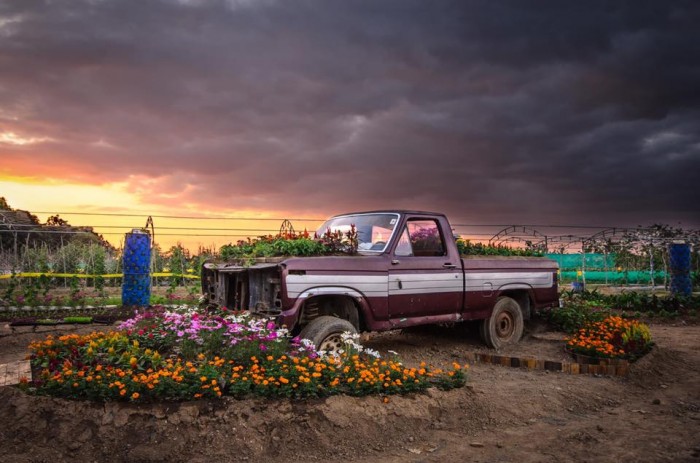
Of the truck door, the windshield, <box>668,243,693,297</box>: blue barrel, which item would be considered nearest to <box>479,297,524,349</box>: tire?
the truck door

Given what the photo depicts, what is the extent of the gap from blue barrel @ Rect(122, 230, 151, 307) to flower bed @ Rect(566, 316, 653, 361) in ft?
33.0

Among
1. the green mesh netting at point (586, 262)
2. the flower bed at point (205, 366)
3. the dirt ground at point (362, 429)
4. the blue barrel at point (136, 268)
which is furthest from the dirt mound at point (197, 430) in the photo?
the green mesh netting at point (586, 262)

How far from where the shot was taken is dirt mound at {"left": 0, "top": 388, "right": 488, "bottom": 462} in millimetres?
4859

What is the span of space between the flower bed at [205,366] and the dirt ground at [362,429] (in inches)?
5.6

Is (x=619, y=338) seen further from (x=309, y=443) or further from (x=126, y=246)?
(x=126, y=246)

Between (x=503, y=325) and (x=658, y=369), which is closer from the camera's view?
(x=658, y=369)

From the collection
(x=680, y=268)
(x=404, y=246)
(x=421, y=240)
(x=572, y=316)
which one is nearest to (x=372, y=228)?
(x=404, y=246)

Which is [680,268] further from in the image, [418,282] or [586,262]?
[586,262]

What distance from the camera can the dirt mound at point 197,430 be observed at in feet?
15.9

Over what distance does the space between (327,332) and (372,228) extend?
81.8 inches

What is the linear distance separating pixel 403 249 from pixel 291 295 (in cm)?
217

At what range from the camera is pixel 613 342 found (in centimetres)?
943

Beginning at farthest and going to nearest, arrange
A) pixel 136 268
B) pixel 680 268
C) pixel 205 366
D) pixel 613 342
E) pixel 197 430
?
pixel 680 268 → pixel 136 268 → pixel 613 342 → pixel 205 366 → pixel 197 430

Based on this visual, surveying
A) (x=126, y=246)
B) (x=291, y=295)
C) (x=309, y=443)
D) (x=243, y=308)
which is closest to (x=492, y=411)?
→ (x=309, y=443)
